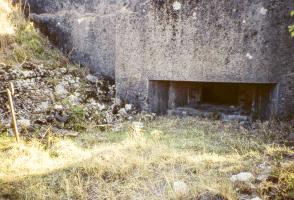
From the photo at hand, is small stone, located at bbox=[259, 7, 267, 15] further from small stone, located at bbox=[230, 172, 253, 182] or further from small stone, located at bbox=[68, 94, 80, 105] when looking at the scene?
small stone, located at bbox=[68, 94, 80, 105]

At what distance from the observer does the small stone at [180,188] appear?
253 centimetres

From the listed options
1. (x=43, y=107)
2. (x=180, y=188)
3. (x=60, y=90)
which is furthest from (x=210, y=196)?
(x=60, y=90)

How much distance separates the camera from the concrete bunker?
193 inches

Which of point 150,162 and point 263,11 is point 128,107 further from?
point 263,11

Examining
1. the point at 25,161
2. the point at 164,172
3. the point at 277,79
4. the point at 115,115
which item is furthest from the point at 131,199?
the point at 277,79

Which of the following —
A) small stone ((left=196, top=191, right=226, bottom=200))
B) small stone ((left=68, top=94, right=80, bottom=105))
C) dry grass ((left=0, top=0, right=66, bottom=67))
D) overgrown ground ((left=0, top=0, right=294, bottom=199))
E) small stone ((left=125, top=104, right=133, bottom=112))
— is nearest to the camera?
small stone ((left=196, top=191, right=226, bottom=200))

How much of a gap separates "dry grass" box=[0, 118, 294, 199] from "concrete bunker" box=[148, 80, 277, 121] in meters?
0.83

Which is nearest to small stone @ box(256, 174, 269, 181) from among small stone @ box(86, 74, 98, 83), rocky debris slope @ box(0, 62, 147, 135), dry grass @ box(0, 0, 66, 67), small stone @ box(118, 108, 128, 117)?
rocky debris slope @ box(0, 62, 147, 135)

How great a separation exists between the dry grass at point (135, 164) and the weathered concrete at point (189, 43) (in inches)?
39.5

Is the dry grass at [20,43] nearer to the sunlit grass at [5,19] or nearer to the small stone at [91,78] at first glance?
the sunlit grass at [5,19]

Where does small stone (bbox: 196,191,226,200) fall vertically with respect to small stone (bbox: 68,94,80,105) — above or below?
below

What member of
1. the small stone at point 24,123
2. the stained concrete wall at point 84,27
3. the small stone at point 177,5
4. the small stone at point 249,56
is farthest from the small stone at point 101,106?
the small stone at point 249,56

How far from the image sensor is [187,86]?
18.7 ft

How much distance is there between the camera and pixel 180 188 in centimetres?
260
